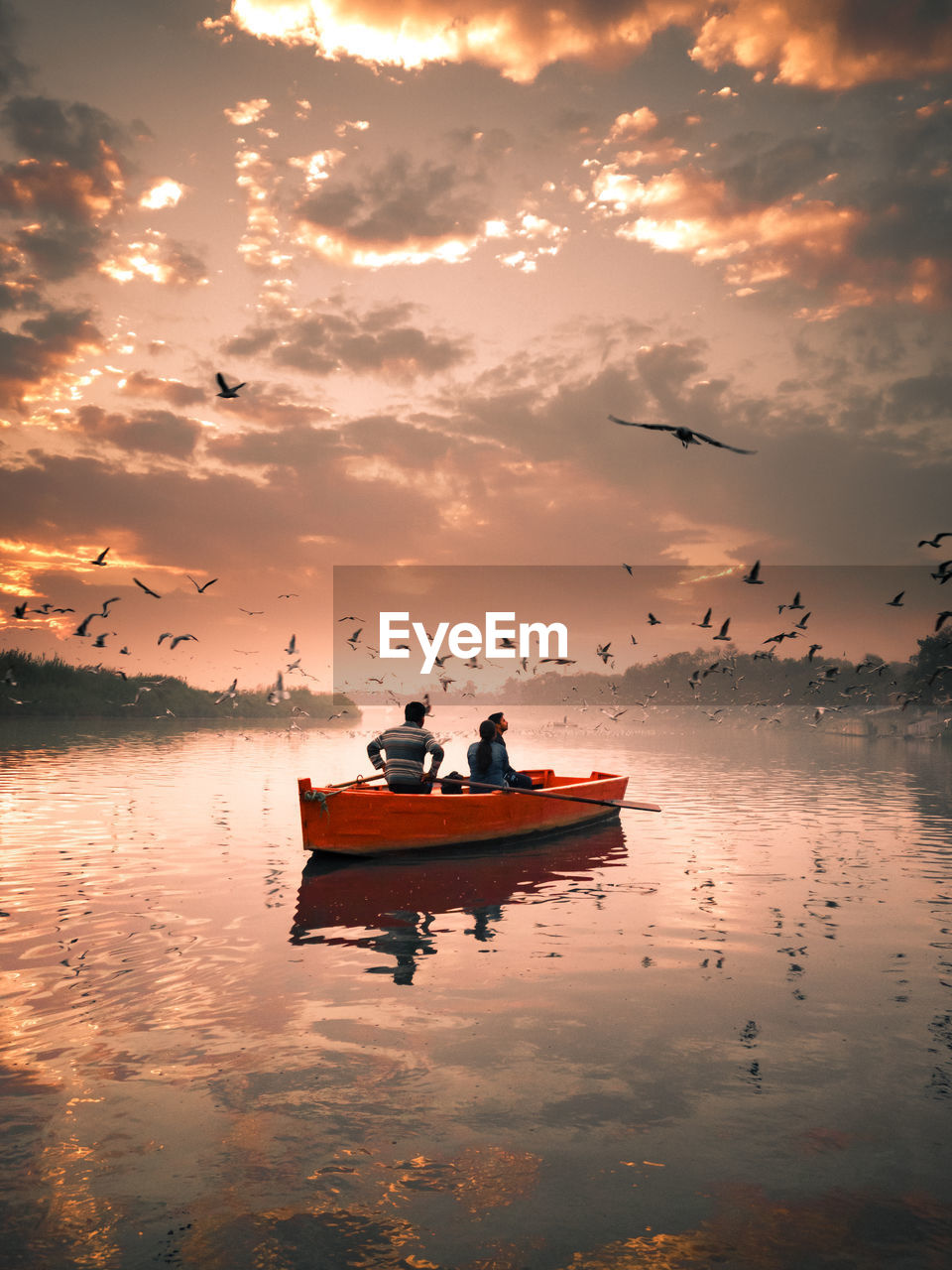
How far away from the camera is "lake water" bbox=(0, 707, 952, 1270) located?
15.4 feet

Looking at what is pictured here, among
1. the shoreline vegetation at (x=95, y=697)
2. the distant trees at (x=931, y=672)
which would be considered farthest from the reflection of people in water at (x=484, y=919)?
the distant trees at (x=931, y=672)

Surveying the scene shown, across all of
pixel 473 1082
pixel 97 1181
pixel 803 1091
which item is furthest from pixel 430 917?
pixel 97 1181

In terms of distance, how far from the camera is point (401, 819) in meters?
15.4

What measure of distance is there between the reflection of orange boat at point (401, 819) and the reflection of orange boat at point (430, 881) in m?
0.41

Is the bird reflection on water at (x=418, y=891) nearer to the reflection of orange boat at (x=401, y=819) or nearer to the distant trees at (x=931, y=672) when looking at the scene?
the reflection of orange boat at (x=401, y=819)

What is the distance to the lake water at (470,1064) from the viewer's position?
15.4 ft

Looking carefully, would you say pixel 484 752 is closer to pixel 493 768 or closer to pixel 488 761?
pixel 488 761

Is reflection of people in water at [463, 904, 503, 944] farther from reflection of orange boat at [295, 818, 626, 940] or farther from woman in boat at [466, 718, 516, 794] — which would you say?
woman in boat at [466, 718, 516, 794]

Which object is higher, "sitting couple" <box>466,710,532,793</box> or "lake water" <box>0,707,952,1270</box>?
"sitting couple" <box>466,710,532,793</box>

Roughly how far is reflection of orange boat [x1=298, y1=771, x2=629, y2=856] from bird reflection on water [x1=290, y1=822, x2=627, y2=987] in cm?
45

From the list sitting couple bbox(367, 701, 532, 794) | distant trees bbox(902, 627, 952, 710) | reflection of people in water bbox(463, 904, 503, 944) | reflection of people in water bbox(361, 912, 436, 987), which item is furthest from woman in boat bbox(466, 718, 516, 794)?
distant trees bbox(902, 627, 952, 710)

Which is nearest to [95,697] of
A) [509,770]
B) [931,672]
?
[509,770]

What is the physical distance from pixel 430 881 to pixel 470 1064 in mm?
7890

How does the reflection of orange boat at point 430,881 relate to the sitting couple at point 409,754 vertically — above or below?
below
